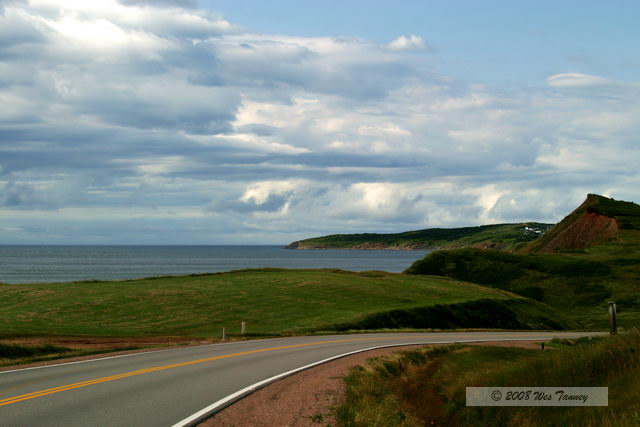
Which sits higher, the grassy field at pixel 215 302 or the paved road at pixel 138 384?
the paved road at pixel 138 384

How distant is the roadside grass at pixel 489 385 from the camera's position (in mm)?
15328

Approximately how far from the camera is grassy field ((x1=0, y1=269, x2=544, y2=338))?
149ft

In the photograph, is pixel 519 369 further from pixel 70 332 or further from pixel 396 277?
pixel 396 277

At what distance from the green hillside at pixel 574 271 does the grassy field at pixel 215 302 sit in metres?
22.1

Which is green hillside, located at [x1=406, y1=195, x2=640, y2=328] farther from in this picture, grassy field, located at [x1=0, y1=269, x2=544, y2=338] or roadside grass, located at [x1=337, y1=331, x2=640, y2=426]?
roadside grass, located at [x1=337, y1=331, x2=640, y2=426]

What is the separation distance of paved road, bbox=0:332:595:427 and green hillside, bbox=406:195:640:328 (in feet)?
193

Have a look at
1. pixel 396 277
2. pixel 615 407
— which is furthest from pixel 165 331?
pixel 396 277

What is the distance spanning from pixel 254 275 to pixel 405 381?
50098 millimetres

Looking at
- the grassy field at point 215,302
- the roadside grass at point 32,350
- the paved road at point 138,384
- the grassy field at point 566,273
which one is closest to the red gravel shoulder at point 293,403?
A: the paved road at point 138,384

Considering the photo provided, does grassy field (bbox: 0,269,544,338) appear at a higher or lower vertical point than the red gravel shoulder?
lower
